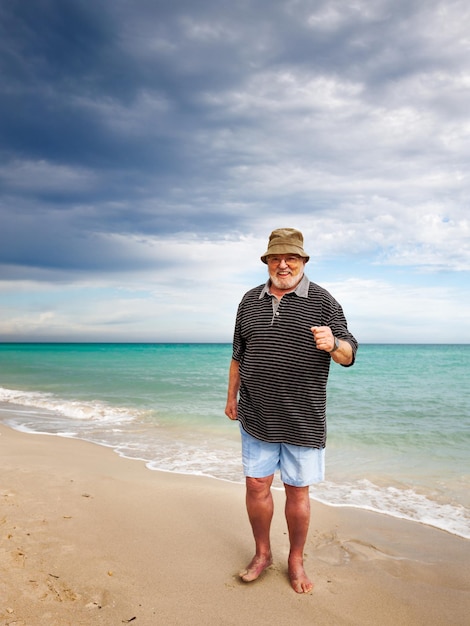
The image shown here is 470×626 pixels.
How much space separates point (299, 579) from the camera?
10.9 ft

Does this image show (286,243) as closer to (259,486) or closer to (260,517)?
(259,486)

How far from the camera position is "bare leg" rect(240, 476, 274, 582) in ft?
11.2

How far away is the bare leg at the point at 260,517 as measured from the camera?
134 inches

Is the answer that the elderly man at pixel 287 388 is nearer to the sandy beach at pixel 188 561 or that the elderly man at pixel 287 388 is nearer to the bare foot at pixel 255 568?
the bare foot at pixel 255 568

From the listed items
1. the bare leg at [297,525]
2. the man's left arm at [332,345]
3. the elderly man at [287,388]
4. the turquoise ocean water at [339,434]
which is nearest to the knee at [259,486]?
the elderly man at [287,388]

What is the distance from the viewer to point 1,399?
1458cm

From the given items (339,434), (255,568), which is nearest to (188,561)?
(255,568)

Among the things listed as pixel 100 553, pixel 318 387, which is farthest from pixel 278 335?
pixel 100 553

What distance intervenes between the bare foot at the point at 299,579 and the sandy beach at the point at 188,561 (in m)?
0.05

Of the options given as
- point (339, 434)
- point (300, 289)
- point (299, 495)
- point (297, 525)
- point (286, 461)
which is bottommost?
point (339, 434)

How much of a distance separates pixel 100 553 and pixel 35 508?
3.72 ft

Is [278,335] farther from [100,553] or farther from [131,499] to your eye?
[131,499]

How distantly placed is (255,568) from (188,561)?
54cm

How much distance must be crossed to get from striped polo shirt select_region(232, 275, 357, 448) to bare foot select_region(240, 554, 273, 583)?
93 centimetres
